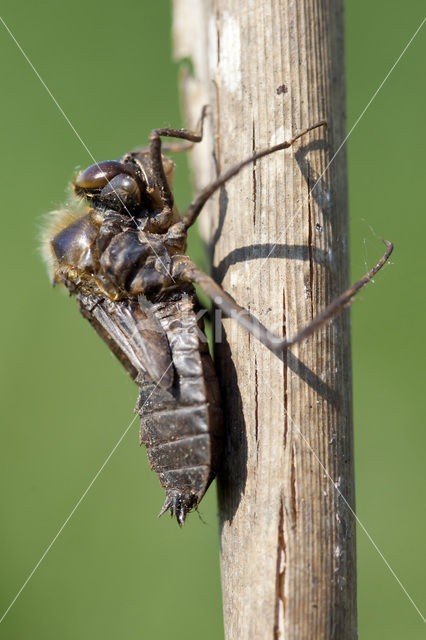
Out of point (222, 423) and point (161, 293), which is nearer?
point (222, 423)

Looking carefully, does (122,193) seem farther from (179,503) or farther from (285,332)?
(179,503)

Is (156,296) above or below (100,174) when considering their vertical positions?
below

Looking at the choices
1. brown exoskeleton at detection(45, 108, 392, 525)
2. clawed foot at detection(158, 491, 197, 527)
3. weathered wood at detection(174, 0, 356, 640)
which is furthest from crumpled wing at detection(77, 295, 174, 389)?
clawed foot at detection(158, 491, 197, 527)

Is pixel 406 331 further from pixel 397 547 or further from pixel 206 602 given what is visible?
pixel 206 602

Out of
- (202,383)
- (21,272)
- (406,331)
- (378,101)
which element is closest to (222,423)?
(202,383)

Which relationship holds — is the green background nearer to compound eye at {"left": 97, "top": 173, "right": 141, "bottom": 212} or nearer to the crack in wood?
compound eye at {"left": 97, "top": 173, "right": 141, "bottom": 212}

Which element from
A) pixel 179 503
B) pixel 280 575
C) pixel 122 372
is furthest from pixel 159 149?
pixel 122 372
